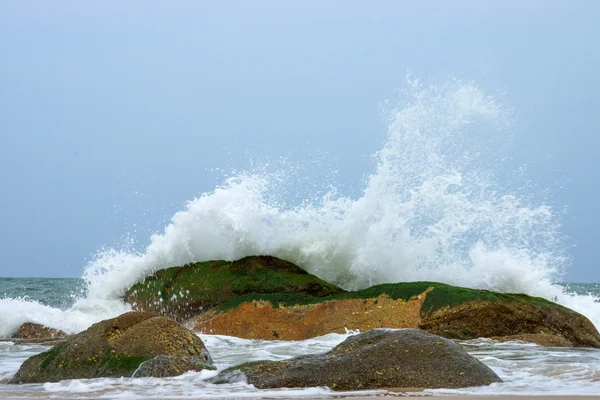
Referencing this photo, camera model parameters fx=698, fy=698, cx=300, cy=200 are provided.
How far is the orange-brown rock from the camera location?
28.0 feet

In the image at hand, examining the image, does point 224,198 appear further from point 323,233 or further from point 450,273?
point 450,273

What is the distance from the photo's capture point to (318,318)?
28.7 ft

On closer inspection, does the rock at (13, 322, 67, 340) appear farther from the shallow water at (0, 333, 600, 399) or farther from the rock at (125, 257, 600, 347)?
the shallow water at (0, 333, 600, 399)

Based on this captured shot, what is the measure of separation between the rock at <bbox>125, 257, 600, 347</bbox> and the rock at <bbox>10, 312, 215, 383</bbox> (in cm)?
286

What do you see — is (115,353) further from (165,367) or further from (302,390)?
(302,390)

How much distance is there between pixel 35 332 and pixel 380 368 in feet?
21.3

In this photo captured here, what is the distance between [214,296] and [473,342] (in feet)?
12.0

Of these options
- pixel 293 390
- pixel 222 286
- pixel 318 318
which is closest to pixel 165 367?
pixel 293 390

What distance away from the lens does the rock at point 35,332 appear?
966 cm

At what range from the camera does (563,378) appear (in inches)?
205

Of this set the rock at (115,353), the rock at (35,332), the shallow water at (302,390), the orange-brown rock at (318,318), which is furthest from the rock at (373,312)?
the rock at (115,353)

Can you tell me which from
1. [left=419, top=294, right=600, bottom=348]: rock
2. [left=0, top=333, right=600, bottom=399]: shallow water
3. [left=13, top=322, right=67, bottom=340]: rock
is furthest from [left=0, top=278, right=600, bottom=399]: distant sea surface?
[left=13, top=322, right=67, bottom=340]: rock

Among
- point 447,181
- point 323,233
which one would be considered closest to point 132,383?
point 323,233

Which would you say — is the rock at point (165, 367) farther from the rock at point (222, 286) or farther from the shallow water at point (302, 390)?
the rock at point (222, 286)
